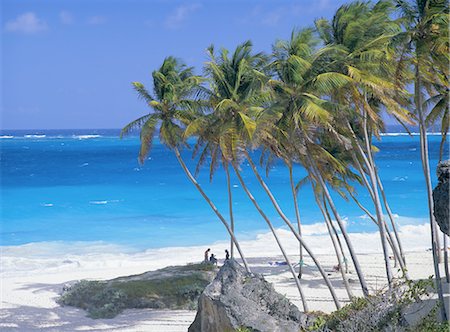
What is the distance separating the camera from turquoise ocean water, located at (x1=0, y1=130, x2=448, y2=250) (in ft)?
141

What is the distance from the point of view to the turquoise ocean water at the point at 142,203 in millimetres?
43094

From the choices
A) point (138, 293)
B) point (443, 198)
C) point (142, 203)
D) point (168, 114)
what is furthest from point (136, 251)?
point (443, 198)

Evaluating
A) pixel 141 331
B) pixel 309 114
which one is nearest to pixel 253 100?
pixel 309 114

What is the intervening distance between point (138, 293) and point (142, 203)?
35727 millimetres

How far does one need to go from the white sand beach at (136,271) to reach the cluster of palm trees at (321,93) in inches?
200

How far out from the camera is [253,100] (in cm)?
1894

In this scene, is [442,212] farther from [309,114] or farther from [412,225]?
[412,225]

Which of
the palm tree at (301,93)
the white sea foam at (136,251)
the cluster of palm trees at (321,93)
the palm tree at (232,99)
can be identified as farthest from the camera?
the white sea foam at (136,251)

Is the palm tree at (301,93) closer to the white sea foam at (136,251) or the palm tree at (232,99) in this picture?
the palm tree at (232,99)

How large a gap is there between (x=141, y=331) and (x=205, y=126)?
6715 mm

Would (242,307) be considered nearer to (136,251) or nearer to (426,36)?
(426,36)

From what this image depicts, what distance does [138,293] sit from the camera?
73.3 feet

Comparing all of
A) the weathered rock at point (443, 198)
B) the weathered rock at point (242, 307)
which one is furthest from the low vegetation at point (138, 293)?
the weathered rock at point (443, 198)

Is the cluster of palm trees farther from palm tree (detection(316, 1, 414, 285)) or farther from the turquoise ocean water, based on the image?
the turquoise ocean water
